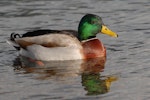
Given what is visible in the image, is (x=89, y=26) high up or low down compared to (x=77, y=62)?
up

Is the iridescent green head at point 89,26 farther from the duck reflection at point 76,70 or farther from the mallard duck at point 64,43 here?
the duck reflection at point 76,70

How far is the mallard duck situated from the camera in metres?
14.4

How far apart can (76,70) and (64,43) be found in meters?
0.99

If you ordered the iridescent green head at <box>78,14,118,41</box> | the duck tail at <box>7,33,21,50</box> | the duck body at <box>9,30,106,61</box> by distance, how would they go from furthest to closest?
the duck tail at <box>7,33,21,50</box>, the iridescent green head at <box>78,14,118,41</box>, the duck body at <box>9,30,106,61</box>

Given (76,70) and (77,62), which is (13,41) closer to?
(77,62)

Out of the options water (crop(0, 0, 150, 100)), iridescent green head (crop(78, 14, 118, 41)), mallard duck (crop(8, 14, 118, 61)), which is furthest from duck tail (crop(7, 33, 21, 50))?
iridescent green head (crop(78, 14, 118, 41))

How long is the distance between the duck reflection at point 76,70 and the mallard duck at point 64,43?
144 mm

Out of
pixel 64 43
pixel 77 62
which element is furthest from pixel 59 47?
pixel 77 62

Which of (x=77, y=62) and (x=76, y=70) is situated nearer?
(x=76, y=70)

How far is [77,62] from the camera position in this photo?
1430 cm

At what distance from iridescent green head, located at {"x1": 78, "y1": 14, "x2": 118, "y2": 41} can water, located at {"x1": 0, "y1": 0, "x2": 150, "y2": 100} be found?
1.95 ft

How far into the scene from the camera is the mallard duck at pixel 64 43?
565 inches

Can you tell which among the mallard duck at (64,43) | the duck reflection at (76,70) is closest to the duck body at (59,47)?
the mallard duck at (64,43)

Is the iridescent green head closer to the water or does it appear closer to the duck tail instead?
the water
